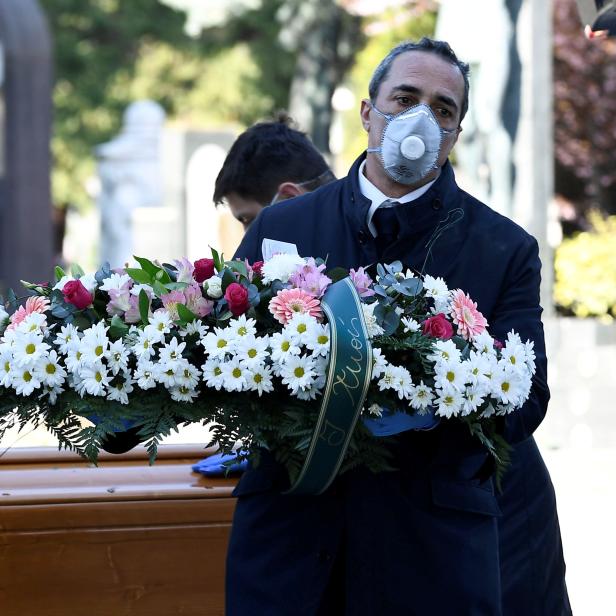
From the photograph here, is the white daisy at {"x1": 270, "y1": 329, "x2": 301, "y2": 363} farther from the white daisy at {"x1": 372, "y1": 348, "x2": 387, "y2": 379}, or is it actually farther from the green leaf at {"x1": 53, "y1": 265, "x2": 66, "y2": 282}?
the green leaf at {"x1": 53, "y1": 265, "x2": 66, "y2": 282}

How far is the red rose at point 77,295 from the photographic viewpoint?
2.46 metres

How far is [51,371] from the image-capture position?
2.36m

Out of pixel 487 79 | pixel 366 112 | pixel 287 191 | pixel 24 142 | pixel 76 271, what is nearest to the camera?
pixel 76 271

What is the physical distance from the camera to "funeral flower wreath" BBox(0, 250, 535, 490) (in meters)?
2.29

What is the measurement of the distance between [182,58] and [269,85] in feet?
9.48

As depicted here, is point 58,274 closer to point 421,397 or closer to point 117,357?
point 117,357

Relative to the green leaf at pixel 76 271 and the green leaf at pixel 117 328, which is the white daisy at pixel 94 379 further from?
the green leaf at pixel 76 271

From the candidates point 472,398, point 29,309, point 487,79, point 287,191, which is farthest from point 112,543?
point 487,79

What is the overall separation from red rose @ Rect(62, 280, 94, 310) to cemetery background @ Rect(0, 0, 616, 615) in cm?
264

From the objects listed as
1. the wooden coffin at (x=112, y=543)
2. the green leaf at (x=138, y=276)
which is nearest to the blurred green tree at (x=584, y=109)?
the wooden coffin at (x=112, y=543)

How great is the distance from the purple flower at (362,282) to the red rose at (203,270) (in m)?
0.25

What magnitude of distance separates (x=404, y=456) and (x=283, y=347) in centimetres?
35

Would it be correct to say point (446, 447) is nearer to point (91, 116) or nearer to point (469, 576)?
point (469, 576)

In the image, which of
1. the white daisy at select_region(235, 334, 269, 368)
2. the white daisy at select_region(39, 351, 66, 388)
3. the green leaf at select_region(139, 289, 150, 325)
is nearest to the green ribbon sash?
the white daisy at select_region(235, 334, 269, 368)
